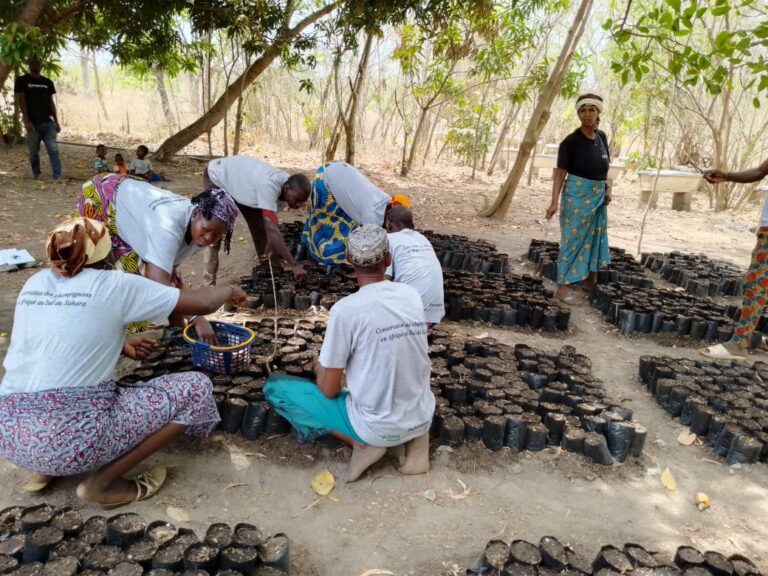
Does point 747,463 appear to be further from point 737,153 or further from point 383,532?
point 737,153

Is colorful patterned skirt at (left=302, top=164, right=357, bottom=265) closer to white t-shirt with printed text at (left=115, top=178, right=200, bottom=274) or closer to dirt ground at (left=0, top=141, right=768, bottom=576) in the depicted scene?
white t-shirt with printed text at (left=115, top=178, right=200, bottom=274)

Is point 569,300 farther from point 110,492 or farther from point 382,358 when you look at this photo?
point 110,492

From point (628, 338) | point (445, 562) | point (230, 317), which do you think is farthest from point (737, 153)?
point (445, 562)

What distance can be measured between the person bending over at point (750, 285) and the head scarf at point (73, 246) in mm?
3449

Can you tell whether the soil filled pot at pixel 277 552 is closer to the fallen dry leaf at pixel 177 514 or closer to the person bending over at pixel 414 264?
the fallen dry leaf at pixel 177 514

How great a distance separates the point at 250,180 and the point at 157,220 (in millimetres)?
1468

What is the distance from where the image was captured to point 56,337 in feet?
6.01

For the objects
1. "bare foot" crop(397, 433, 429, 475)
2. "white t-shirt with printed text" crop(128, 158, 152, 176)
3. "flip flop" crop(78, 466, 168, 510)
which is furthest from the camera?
"white t-shirt with printed text" crop(128, 158, 152, 176)

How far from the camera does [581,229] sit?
183 inches

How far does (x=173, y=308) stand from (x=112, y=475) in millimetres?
657

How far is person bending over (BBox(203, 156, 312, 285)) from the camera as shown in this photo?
3865 mm

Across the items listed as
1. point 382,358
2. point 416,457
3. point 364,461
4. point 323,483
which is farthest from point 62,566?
point 416,457

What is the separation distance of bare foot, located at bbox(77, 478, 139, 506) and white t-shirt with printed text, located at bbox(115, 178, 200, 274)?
969 millimetres

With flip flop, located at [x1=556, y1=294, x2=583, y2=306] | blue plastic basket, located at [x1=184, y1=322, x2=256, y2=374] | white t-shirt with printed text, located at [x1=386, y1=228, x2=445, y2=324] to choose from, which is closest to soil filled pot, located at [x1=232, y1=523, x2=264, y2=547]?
blue plastic basket, located at [x1=184, y1=322, x2=256, y2=374]
